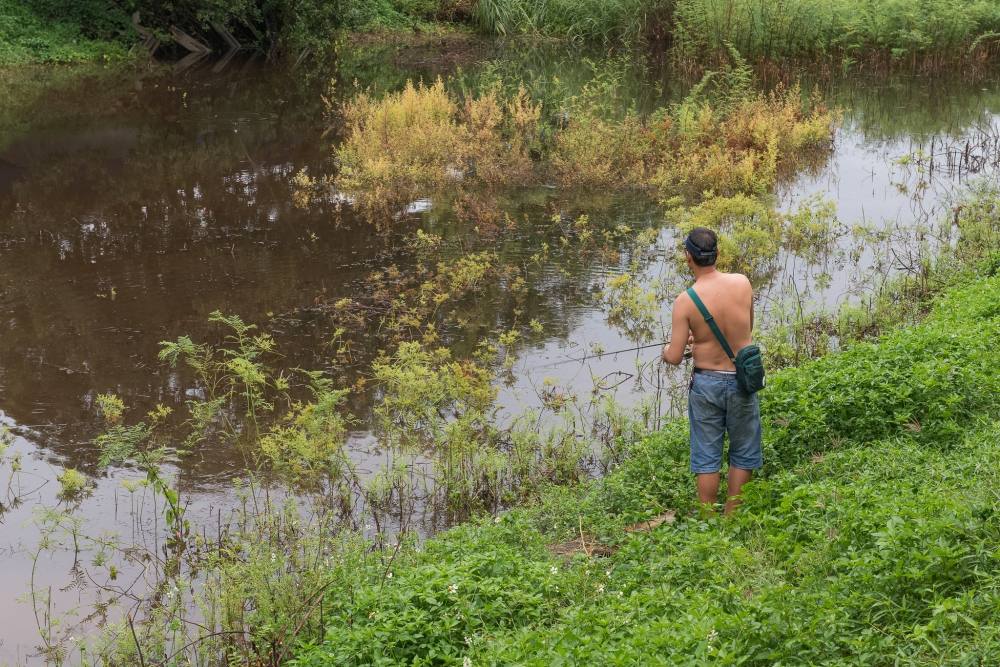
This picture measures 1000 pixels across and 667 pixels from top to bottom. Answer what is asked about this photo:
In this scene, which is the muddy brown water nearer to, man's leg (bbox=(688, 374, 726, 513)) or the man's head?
man's leg (bbox=(688, 374, 726, 513))

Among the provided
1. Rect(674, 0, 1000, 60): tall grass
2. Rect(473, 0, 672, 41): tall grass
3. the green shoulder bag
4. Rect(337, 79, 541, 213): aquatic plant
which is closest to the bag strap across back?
the green shoulder bag

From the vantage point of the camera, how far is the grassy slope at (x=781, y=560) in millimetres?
4191

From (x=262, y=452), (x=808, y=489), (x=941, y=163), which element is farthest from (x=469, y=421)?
(x=941, y=163)

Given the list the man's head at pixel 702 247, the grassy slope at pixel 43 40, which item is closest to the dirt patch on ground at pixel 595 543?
the man's head at pixel 702 247

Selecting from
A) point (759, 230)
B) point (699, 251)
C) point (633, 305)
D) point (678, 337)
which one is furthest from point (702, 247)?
point (759, 230)

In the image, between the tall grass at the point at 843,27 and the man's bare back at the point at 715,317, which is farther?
the tall grass at the point at 843,27

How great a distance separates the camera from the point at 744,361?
18.8 feet

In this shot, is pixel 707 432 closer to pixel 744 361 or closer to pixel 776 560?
pixel 744 361

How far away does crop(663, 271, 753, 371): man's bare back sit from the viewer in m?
5.82

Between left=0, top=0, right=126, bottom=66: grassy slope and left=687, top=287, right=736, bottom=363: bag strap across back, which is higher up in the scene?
left=0, top=0, right=126, bottom=66: grassy slope

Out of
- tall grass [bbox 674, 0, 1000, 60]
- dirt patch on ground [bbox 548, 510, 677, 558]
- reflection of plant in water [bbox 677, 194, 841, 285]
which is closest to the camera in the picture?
dirt patch on ground [bbox 548, 510, 677, 558]

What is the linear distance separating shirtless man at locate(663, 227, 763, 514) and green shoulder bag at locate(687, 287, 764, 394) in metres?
0.04

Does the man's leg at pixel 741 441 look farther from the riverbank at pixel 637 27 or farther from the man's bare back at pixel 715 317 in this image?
the riverbank at pixel 637 27

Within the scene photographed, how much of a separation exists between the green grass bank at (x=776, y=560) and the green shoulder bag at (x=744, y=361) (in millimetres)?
625
